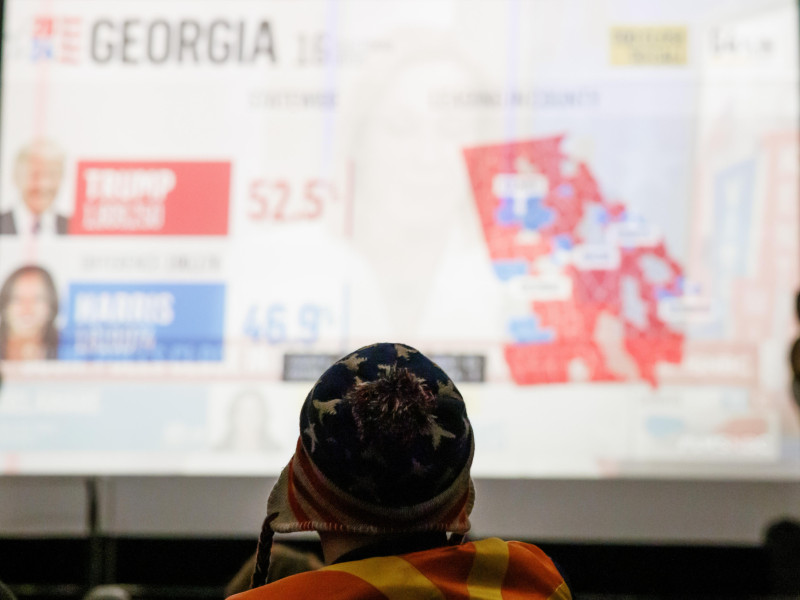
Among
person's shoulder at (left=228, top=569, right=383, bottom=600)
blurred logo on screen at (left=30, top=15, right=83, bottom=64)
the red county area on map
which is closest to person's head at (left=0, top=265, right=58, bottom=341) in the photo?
blurred logo on screen at (left=30, top=15, right=83, bottom=64)

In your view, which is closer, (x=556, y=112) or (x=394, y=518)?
(x=394, y=518)

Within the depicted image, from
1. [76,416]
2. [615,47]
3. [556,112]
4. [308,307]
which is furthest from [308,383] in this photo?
[615,47]

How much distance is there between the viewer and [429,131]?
221 cm

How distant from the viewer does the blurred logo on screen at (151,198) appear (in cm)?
220

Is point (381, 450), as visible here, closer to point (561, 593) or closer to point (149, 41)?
point (561, 593)

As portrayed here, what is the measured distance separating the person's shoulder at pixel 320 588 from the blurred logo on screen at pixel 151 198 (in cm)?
162

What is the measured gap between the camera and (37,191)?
2193mm

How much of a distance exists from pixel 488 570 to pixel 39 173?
191cm

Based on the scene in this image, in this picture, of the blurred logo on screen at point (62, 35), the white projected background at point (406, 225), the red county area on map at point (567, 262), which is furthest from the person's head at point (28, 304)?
the red county area on map at point (567, 262)

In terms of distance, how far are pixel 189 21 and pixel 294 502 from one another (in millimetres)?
1837

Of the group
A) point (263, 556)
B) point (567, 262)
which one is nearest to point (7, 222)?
point (567, 262)

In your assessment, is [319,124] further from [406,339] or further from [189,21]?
[406,339]

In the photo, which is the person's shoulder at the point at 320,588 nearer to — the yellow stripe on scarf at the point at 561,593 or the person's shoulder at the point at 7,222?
the yellow stripe on scarf at the point at 561,593

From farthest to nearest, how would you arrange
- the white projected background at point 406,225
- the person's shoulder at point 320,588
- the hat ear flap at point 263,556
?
the white projected background at point 406,225 → the hat ear flap at point 263,556 → the person's shoulder at point 320,588
